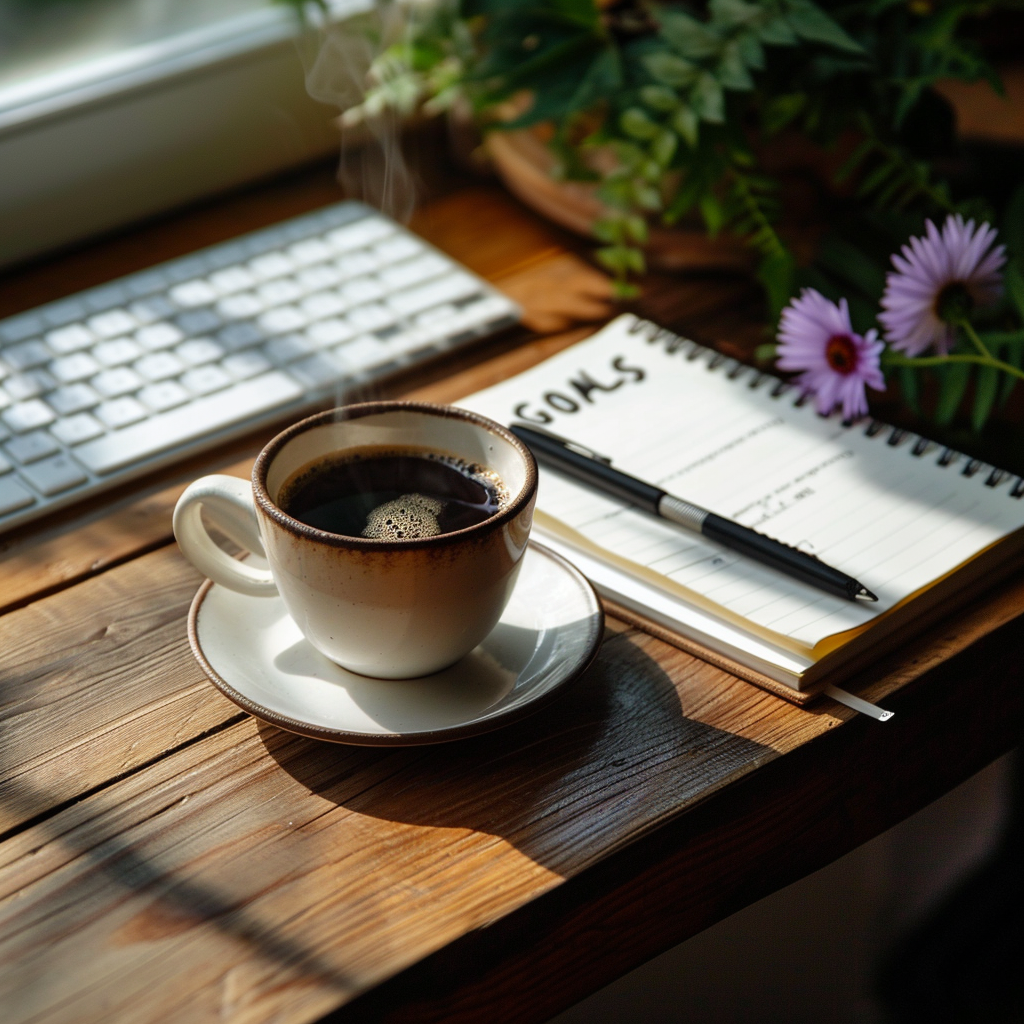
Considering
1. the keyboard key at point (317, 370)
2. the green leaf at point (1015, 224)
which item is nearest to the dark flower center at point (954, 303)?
the green leaf at point (1015, 224)

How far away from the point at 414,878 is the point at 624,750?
0.13 metres

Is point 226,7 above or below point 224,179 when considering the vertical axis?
above

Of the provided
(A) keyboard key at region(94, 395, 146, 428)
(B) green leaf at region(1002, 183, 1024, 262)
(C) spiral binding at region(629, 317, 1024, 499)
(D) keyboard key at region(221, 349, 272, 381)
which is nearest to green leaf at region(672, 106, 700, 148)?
(C) spiral binding at region(629, 317, 1024, 499)

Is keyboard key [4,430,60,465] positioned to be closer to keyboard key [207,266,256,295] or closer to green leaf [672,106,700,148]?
keyboard key [207,266,256,295]

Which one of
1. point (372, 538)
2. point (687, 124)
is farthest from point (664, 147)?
point (372, 538)

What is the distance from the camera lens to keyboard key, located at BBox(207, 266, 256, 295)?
35.9 inches

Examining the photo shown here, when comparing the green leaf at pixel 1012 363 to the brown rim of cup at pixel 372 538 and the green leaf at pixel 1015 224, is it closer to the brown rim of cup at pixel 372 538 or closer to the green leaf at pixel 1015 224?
the green leaf at pixel 1015 224

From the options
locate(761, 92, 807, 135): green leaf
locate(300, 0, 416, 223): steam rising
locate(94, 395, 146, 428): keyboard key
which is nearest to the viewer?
locate(94, 395, 146, 428): keyboard key

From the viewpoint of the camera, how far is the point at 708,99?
838mm

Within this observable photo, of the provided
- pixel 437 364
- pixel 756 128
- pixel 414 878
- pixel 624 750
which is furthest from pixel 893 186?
pixel 414 878

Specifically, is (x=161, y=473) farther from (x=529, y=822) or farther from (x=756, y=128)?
(x=756, y=128)

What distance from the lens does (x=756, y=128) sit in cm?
97

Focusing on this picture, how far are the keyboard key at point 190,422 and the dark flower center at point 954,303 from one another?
0.45 metres

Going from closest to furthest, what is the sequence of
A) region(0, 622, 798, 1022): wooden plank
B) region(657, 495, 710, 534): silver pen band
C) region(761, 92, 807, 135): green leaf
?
region(0, 622, 798, 1022): wooden plank
region(657, 495, 710, 534): silver pen band
region(761, 92, 807, 135): green leaf
